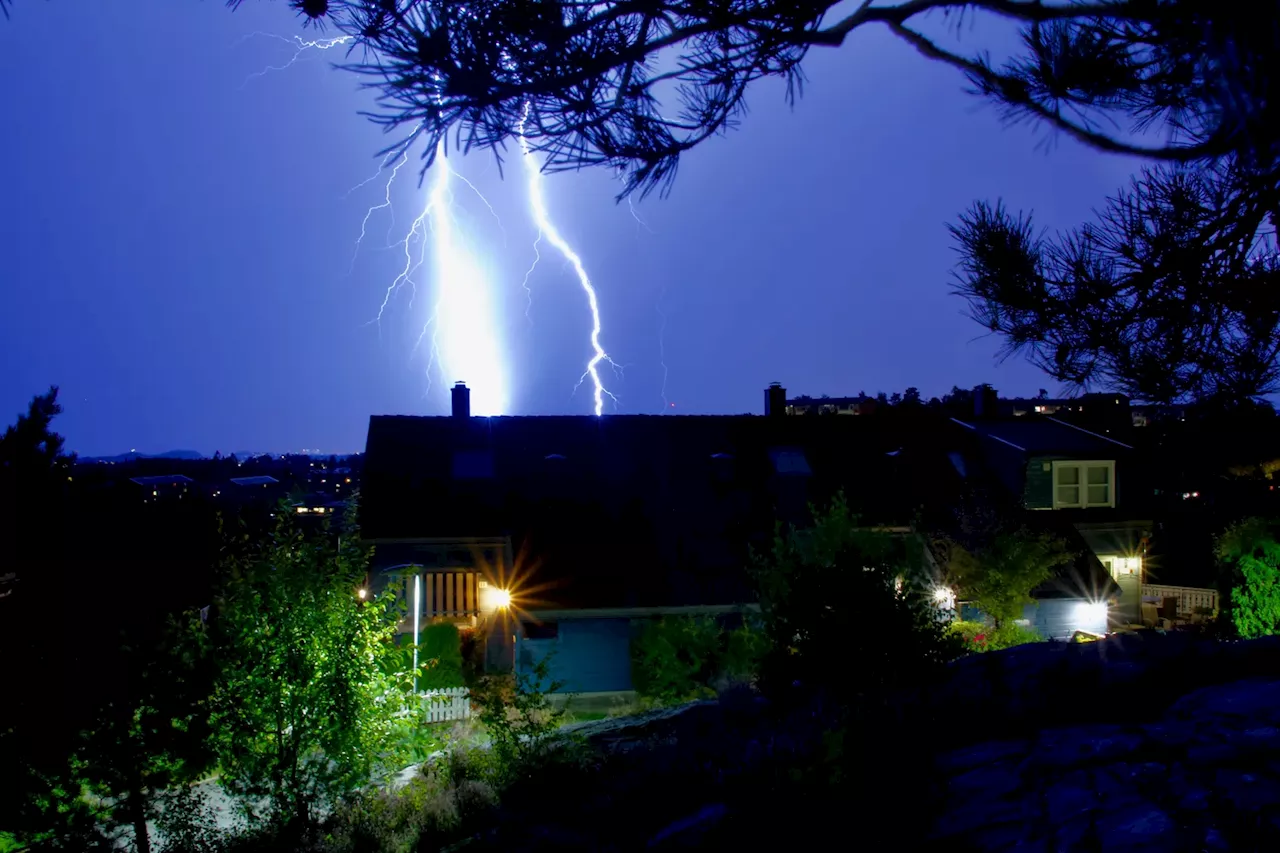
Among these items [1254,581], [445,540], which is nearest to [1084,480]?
[1254,581]

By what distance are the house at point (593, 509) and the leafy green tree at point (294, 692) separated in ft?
22.3

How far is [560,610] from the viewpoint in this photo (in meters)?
17.2

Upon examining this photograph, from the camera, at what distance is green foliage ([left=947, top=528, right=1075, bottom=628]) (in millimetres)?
16156

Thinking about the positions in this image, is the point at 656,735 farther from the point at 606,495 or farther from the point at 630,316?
the point at 630,316

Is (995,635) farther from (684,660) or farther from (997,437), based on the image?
(997,437)

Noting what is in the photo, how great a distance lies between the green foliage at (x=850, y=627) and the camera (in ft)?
28.2

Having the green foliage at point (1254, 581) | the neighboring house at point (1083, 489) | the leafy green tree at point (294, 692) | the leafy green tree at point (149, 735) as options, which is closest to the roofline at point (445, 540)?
the leafy green tree at point (149, 735)

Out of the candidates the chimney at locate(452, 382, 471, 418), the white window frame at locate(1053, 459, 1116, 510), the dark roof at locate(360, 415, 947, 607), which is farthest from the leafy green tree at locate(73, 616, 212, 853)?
the white window frame at locate(1053, 459, 1116, 510)

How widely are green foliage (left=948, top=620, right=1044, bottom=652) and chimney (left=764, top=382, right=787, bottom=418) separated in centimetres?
1060

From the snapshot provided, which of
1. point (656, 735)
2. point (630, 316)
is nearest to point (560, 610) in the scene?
point (656, 735)

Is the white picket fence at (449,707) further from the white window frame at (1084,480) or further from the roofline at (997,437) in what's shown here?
the white window frame at (1084,480)

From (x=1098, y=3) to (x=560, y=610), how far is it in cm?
1520

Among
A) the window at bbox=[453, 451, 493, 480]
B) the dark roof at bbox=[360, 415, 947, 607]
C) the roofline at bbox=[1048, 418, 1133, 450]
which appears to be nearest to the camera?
the dark roof at bbox=[360, 415, 947, 607]

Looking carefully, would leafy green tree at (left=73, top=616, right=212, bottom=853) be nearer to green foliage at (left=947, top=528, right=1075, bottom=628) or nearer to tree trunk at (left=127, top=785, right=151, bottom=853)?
tree trunk at (left=127, top=785, right=151, bottom=853)
